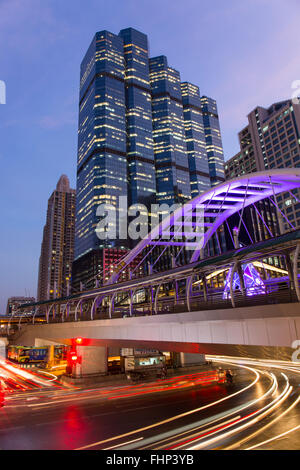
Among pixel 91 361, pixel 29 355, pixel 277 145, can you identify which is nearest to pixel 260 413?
pixel 91 361

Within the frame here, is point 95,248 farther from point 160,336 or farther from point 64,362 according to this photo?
point 160,336

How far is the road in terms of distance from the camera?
637 inches

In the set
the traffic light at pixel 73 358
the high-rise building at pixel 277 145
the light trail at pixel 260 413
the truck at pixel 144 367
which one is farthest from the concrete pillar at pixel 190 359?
the high-rise building at pixel 277 145

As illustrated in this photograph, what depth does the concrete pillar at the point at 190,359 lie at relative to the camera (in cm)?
4539

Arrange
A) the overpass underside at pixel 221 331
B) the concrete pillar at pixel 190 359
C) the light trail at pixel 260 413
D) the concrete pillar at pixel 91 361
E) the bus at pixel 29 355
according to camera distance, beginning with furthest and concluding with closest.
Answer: the bus at pixel 29 355, the concrete pillar at pixel 190 359, the concrete pillar at pixel 91 361, the light trail at pixel 260 413, the overpass underside at pixel 221 331

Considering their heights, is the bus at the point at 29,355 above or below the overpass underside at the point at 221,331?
below

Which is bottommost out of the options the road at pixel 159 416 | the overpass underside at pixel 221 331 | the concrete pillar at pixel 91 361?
the road at pixel 159 416

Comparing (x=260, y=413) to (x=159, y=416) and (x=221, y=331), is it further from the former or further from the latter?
(x=221, y=331)

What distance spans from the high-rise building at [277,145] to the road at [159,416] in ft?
295

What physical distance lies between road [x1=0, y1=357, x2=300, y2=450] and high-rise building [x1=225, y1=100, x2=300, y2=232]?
295 feet

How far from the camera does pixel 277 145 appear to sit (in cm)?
13225

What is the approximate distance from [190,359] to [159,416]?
25.7 m

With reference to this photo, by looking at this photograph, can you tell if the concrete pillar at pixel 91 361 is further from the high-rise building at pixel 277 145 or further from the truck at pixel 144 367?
the high-rise building at pixel 277 145
